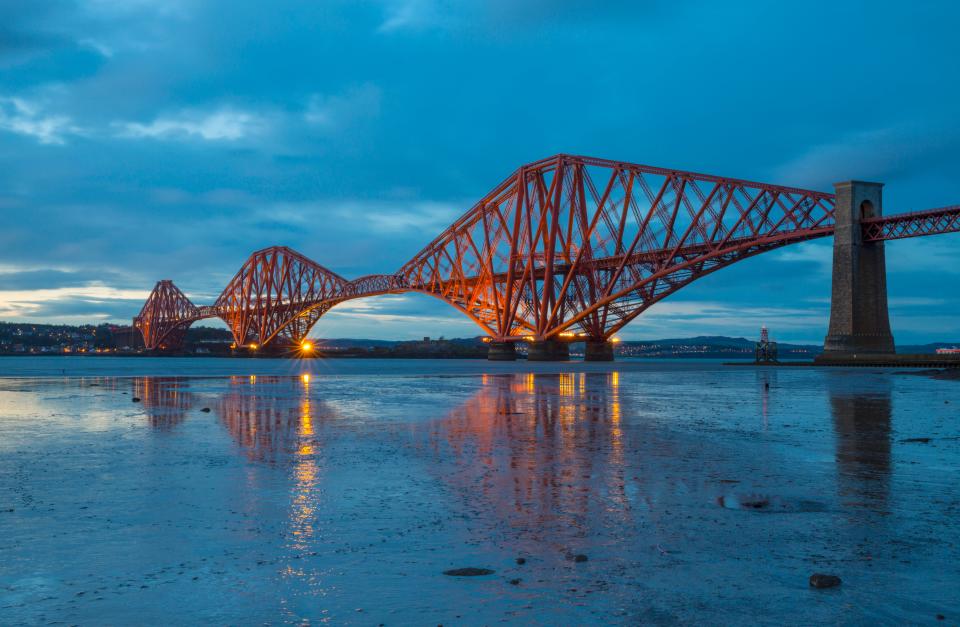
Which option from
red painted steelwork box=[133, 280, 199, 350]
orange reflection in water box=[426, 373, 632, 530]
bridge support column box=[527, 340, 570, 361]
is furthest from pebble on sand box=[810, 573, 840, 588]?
red painted steelwork box=[133, 280, 199, 350]

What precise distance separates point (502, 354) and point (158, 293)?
137617 mm

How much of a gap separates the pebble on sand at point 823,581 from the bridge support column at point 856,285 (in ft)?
173

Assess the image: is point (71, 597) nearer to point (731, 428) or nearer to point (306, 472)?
point (306, 472)

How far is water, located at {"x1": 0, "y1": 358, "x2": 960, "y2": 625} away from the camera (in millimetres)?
4809

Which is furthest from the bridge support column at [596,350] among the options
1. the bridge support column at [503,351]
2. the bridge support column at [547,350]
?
the bridge support column at [503,351]

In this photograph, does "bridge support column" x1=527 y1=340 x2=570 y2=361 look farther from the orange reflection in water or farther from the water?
the water

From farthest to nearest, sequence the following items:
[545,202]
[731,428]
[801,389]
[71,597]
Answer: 1. [545,202]
2. [801,389]
3. [731,428]
4. [71,597]

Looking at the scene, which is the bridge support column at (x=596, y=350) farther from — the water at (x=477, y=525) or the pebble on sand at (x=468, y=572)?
the pebble on sand at (x=468, y=572)

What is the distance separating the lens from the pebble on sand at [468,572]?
5.40m

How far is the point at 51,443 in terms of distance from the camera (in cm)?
1291

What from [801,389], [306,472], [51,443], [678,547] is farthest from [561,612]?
[801,389]

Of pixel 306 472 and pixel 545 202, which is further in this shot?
pixel 545 202

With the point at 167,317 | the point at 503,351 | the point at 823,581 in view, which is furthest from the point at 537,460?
the point at 167,317

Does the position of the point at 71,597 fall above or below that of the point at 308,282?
below
